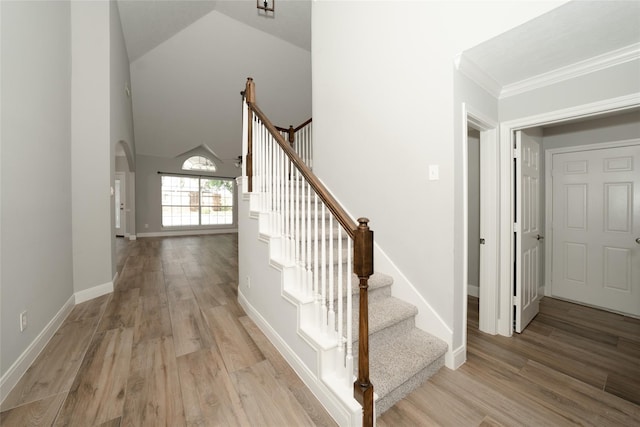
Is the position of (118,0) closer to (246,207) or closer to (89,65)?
(89,65)

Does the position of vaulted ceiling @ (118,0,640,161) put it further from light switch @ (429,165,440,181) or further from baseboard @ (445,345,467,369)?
baseboard @ (445,345,467,369)

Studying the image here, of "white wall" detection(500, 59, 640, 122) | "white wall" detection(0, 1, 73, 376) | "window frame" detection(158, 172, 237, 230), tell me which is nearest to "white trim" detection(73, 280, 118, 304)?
"white wall" detection(0, 1, 73, 376)

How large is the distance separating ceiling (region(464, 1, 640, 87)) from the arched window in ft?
30.0

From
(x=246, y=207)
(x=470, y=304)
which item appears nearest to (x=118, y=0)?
(x=246, y=207)

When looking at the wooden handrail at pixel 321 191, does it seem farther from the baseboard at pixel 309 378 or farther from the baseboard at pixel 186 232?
the baseboard at pixel 186 232

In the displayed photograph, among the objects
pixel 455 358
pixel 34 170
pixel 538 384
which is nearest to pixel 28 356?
pixel 34 170

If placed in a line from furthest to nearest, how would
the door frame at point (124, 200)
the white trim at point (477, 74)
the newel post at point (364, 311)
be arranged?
the door frame at point (124, 200) < the white trim at point (477, 74) < the newel post at point (364, 311)

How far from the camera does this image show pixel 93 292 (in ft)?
10.1

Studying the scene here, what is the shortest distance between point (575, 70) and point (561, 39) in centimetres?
45

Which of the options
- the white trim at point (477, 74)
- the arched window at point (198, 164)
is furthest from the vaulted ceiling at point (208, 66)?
the white trim at point (477, 74)

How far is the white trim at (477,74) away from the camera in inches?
74.2

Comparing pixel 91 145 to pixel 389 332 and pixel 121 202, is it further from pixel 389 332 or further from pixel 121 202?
pixel 121 202

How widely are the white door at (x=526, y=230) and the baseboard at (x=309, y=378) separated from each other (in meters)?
1.99

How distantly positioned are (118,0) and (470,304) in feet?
21.4
